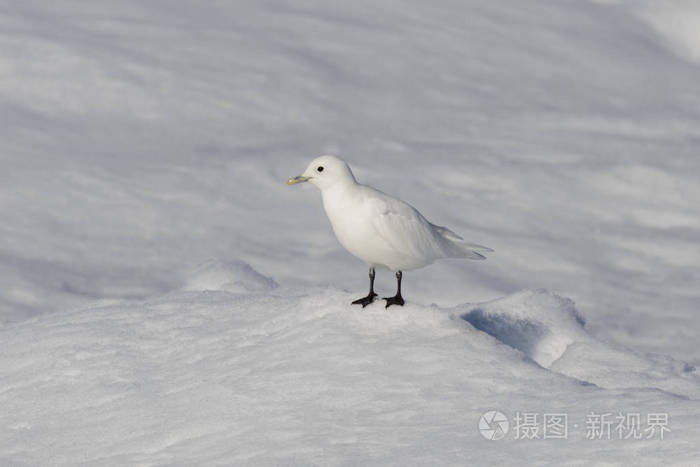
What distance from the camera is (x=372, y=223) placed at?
5469 millimetres

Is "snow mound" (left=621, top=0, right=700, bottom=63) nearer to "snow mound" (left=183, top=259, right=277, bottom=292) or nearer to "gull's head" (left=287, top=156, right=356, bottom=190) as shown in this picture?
"snow mound" (left=183, top=259, right=277, bottom=292)

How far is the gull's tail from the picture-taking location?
19.2 ft

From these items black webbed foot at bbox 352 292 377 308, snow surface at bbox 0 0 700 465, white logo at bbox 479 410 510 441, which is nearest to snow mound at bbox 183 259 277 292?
snow surface at bbox 0 0 700 465

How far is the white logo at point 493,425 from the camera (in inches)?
167

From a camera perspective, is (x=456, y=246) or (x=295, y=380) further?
(x=456, y=246)

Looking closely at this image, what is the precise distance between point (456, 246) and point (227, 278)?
6.23 feet

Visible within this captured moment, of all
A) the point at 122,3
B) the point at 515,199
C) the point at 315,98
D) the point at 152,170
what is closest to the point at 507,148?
the point at 515,199

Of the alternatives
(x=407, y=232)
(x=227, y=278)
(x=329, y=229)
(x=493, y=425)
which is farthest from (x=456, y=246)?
(x=329, y=229)

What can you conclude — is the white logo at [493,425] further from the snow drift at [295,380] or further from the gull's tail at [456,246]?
the gull's tail at [456,246]

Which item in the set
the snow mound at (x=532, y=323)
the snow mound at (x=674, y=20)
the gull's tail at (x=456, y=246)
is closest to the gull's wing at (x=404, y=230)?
the gull's tail at (x=456, y=246)

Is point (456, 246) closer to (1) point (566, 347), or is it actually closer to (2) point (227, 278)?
(1) point (566, 347)

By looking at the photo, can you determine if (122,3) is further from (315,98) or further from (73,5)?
(315,98)

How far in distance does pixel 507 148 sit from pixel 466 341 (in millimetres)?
6023

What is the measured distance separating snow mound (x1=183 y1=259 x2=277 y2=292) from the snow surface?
0.02 m
